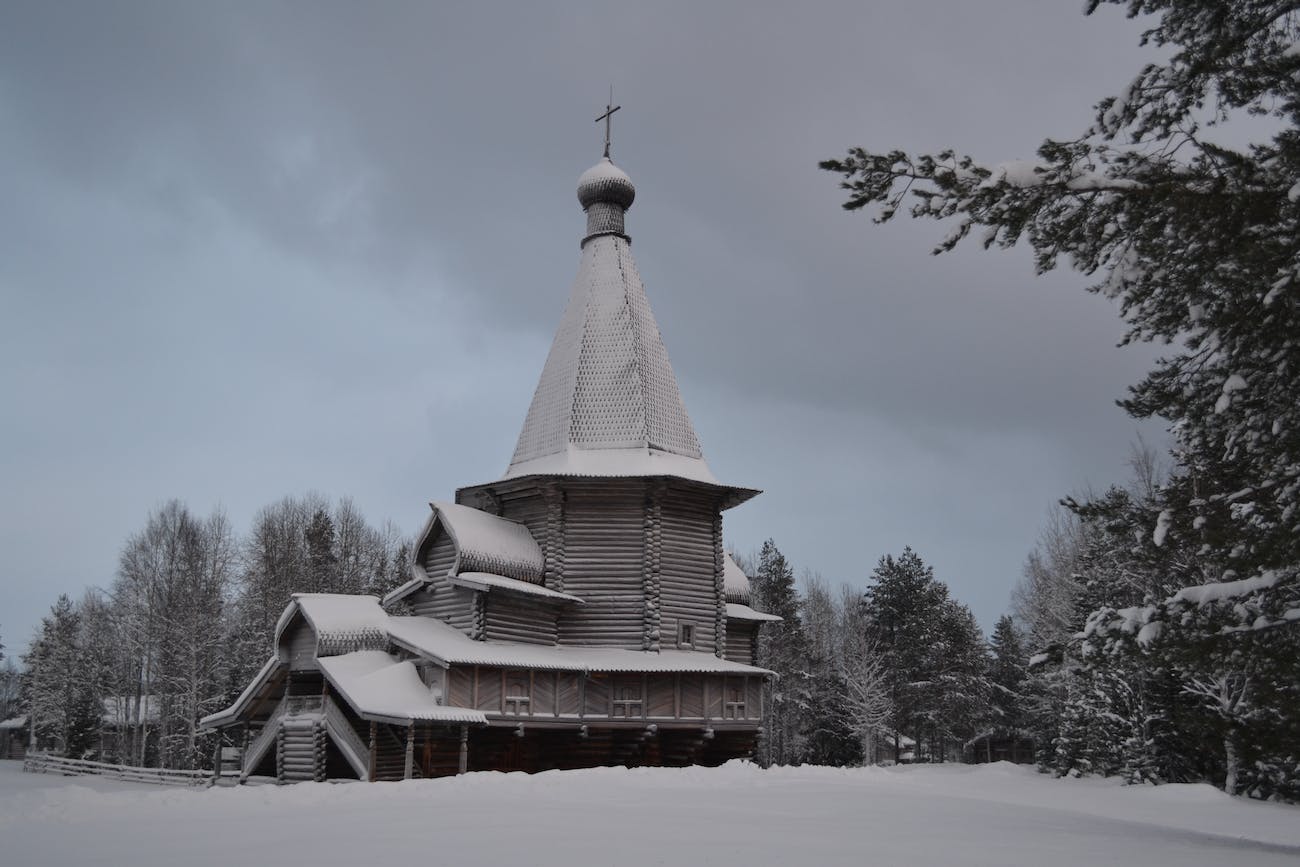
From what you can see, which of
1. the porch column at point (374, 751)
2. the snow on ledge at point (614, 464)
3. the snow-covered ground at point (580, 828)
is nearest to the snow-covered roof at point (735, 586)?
the snow on ledge at point (614, 464)

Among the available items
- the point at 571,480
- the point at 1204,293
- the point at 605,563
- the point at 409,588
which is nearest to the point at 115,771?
the point at 409,588

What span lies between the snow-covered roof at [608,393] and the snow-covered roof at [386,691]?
733cm

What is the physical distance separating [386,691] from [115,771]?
20123 millimetres

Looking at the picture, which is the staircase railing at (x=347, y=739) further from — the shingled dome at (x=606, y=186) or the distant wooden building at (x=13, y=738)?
the distant wooden building at (x=13, y=738)

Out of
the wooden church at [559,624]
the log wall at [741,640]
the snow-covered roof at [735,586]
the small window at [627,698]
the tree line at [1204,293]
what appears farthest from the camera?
the snow-covered roof at [735,586]

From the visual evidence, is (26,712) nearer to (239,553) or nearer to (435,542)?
(239,553)

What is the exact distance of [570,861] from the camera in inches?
339

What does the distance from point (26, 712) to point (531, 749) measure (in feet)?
154

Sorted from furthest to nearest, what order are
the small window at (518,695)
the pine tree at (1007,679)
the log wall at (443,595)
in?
the pine tree at (1007,679) → the log wall at (443,595) → the small window at (518,695)

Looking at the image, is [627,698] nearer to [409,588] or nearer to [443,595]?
[443,595]

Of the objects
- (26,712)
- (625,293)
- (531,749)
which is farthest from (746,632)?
(26,712)

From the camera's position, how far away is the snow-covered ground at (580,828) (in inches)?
361

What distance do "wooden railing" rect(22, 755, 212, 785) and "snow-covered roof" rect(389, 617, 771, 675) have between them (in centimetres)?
1089

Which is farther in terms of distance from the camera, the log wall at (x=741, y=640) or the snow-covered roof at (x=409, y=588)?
the log wall at (x=741, y=640)
